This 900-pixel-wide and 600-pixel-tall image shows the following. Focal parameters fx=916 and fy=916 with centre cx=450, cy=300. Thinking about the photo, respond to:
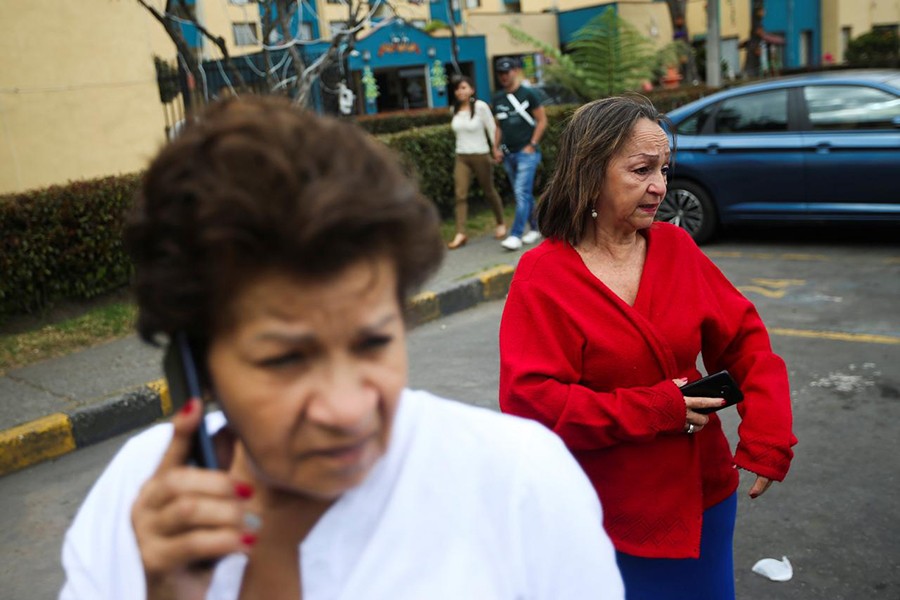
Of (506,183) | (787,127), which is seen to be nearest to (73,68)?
(506,183)

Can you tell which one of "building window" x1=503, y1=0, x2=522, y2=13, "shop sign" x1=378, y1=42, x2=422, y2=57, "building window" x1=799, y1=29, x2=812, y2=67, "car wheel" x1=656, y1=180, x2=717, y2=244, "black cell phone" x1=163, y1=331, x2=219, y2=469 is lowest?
"car wheel" x1=656, y1=180, x2=717, y2=244

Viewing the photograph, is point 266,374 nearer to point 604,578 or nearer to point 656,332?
point 604,578

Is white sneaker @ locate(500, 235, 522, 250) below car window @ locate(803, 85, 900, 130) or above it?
below

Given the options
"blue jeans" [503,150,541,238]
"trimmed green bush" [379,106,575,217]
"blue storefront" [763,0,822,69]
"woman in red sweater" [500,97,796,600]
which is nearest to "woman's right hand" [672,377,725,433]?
"woman in red sweater" [500,97,796,600]

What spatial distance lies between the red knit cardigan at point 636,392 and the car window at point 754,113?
7409 mm

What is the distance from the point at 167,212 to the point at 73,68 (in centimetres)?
967

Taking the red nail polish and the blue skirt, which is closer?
the red nail polish

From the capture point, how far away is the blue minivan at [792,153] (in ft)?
27.8

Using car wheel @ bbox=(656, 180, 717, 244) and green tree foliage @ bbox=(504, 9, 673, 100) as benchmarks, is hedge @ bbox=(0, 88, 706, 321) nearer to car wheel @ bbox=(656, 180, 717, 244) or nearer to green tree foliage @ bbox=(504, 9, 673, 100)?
car wheel @ bbox=(656, 180, 717, 244)

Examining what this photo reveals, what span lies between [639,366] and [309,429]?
4.55ft

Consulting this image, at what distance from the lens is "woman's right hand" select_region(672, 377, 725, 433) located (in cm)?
218

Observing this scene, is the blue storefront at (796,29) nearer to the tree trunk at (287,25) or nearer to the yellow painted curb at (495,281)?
the tree trunk at (287,25)

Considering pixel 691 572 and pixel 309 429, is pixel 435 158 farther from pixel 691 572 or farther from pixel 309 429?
pixel 309 429

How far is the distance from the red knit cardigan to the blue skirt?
4 centimetres
